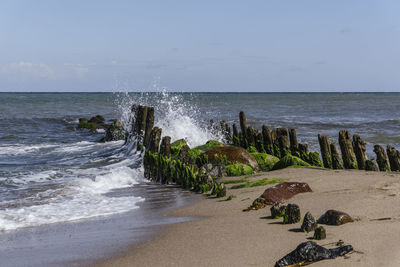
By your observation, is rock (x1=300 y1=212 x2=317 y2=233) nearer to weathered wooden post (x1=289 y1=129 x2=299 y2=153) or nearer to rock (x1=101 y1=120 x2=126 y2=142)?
weathered wooden post (x1=289 y1=129 x2=299 y2=153)

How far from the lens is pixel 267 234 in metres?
5.82

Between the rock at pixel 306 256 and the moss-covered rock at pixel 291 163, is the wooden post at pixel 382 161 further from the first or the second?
the rock at pixel 306 256

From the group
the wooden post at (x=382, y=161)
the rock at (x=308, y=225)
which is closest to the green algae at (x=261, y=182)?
the wooden post at (x=382, y=161)

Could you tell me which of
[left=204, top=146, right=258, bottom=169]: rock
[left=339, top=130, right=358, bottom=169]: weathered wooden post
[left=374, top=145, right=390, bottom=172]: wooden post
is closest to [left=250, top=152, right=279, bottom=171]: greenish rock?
[left=204, top=146, right=258, bottom=169]: rock

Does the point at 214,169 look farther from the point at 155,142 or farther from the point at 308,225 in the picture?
the point at 308,225

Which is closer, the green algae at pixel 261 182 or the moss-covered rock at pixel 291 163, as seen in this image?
the green algae at pixel 261 182

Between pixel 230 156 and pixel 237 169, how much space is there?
0.61 m

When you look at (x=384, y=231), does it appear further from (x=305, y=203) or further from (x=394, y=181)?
(x=394, y=181)

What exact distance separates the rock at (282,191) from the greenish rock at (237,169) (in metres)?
3.22

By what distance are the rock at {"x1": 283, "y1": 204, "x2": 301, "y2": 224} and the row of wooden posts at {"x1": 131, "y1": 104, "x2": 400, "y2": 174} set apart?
5.01 m

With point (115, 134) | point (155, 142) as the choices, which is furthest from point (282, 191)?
point (115, 134)

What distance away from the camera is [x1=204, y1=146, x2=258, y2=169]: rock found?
11789 mm

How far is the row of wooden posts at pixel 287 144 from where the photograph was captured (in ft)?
34.4

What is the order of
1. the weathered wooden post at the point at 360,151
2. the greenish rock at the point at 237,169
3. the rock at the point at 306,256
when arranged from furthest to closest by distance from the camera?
the greenish rock at the point at 237,169
the weathered wooden post at the point at 360,151
the rock at the point at 306,256
